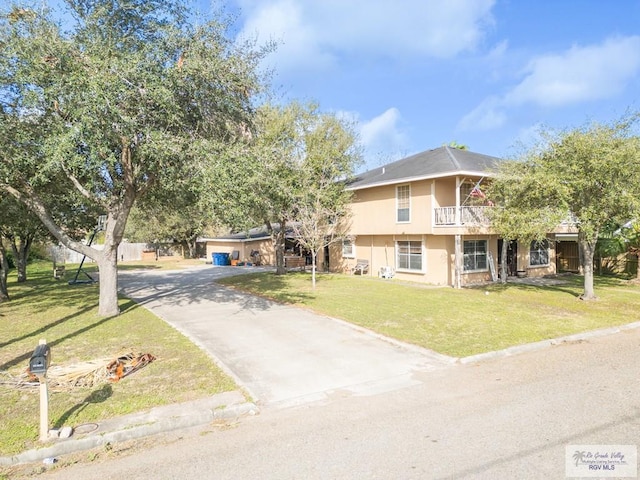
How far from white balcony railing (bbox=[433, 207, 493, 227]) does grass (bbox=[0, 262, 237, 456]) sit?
12310 mm

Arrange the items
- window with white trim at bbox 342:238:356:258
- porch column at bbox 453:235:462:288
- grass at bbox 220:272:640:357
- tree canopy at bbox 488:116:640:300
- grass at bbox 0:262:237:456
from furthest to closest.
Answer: window with white trim at bbox 342:238:356:258 < porch column at bbox 453:235:462:288 < tree canopy at bbox 488:116:640:300 < grass at bbox 220:272:640:357 < grass at bbox 0:262:237:456

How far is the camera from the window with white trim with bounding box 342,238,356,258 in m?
24.3

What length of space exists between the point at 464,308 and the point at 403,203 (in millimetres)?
8674

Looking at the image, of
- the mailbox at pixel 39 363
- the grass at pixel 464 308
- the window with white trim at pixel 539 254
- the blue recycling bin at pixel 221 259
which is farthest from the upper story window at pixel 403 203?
the blue recycling bin at pixel 221 259

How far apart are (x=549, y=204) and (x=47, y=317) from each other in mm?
16176

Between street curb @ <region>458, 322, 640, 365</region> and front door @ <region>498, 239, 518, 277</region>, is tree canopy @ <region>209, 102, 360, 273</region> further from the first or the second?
street curb @ <region>458, 322, 640, 365</region>

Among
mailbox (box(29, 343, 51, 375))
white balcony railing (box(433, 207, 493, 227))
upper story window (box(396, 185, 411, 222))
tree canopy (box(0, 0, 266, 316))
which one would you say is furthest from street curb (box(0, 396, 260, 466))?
upper story window (box(396, 185, 411, 222))

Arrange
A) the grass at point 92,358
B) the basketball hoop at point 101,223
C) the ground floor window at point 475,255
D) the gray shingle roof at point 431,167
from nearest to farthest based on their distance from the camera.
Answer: the grass at point 92,358
the gray shingle roof at point 431,167
the basketball hoop at point 101,223
the ground floor window at point 475,255

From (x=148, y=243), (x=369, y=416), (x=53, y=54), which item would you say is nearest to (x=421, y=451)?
(x=369, y=416)

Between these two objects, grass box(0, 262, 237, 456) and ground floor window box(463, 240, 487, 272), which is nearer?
grass box(0, 262, 237, 456)

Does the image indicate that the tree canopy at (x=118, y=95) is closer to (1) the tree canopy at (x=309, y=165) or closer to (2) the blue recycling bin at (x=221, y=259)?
(1) the tree canopy at (x=309, y=165)

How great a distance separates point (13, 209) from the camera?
1469 cm

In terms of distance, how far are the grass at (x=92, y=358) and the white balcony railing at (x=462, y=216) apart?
12310mm

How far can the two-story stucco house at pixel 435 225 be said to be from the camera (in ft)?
58.2
